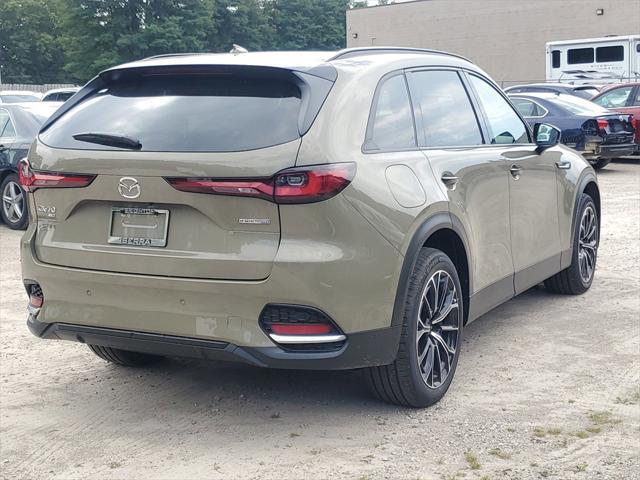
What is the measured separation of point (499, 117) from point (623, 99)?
13576 mm

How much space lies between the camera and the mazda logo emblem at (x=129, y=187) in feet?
14.0

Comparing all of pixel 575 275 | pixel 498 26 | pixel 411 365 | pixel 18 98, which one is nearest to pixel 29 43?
pixel 498 26

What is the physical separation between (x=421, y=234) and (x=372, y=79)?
0.81 metres

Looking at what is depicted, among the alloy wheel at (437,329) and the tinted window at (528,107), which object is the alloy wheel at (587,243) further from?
the tinted window at (528,107)

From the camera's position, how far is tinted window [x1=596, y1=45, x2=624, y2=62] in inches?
1129

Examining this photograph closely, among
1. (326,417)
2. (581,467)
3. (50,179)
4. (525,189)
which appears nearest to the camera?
(581,467)

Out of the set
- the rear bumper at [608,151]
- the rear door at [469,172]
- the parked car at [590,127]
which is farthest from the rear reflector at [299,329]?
the rear bumper at [608,151]

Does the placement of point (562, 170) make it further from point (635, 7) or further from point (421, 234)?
point (635, 7)

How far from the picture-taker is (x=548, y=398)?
16.0 feet

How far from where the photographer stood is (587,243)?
7312 millimetres

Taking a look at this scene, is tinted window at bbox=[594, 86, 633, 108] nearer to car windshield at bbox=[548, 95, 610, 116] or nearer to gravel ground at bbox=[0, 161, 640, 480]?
car windshield at bbox=[548, 95, 610, 116]

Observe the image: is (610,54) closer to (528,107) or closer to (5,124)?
(528,107)

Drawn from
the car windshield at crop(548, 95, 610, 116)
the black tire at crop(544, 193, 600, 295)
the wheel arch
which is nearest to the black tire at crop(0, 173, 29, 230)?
the black tire at crop(544, 193, 600, 295)

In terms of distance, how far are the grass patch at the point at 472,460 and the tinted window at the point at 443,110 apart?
5.52 feet
